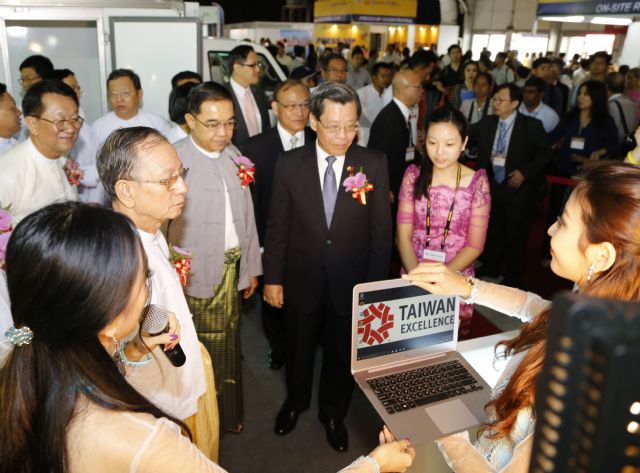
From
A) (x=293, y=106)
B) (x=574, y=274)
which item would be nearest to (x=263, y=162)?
(x=293, y=106)

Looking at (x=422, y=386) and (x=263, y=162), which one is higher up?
(x=263, y=162)

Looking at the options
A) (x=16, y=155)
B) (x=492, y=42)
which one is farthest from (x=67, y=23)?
(x=492, y=42)

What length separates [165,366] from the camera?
1.68 metres

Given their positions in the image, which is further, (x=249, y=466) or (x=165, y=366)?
(x=249, y=466)

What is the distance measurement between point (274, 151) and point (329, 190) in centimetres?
106

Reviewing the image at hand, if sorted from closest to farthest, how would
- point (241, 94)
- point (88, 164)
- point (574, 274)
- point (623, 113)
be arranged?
point (574, 274) → point (88, 164) → point (241, 94) → point (623, 113)

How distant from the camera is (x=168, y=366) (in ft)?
5.55

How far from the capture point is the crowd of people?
37.8 inches

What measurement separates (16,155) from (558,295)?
2691 mm

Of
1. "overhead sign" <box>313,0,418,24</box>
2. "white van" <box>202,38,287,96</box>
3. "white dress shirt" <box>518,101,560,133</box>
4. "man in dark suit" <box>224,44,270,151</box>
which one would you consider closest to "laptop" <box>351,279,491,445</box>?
"man in dark suit" <box>224,44,270,151</box>

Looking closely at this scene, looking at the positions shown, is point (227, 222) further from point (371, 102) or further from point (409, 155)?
point (371, 102)

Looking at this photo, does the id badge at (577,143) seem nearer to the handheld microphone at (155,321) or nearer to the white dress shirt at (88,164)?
the white dress shirt at (88,164)

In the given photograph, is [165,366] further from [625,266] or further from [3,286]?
[625,266]

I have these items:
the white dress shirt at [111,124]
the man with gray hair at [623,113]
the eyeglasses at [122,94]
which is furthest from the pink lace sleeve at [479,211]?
the man with gray hair at [623,113]
